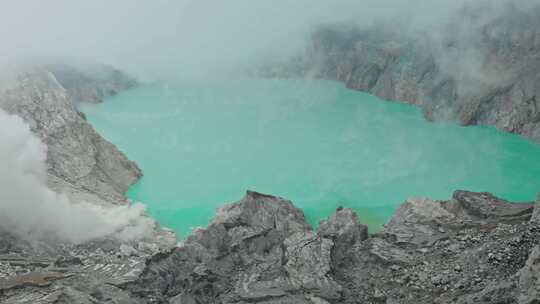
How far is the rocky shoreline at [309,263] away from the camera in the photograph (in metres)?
34.2

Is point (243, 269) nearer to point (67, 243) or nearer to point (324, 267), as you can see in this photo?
point (324, 267)

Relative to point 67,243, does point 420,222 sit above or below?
below

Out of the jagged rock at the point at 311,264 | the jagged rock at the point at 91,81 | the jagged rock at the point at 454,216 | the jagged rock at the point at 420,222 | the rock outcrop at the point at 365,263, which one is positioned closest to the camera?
the rock outcrop at the point at 365,263

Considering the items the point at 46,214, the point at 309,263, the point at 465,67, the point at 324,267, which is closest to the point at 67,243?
the point at 46,214

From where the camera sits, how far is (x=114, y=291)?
38844 millimetres

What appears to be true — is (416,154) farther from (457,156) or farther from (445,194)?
(445,194)

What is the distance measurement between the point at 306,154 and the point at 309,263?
70.7 m

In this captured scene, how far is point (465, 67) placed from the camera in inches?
5418

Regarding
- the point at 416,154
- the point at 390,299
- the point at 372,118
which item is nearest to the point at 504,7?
the point at 372,118

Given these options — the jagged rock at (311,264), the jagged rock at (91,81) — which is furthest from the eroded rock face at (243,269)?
the jagged rock at (91,81)

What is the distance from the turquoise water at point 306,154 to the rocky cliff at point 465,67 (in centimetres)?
460

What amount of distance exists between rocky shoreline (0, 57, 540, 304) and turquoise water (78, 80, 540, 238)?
2353 centimetres

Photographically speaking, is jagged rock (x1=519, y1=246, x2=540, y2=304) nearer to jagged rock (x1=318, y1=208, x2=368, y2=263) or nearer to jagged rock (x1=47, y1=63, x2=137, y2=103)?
jagged rock (x1=318, y1=208, x2=368, y2=263)

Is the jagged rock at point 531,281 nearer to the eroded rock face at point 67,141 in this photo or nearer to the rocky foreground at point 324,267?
the rocky foreground at point 324,267
